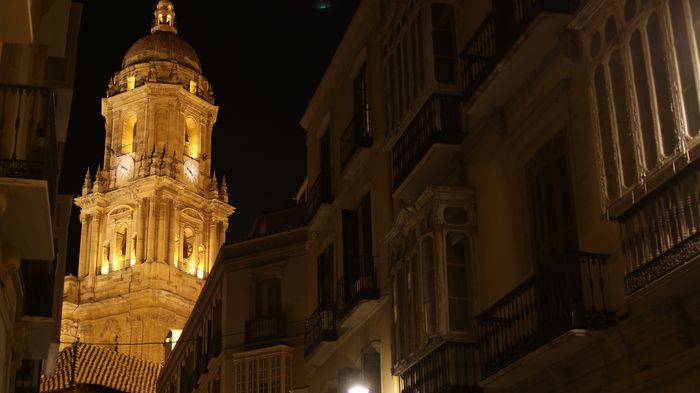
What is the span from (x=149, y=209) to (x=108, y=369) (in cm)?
1743

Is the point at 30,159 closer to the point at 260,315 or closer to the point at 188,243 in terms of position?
the point at 260,315

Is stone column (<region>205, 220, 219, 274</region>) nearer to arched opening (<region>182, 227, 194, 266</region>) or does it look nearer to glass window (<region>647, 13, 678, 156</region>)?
arched opening (<region>182, 227, 194, 266</region>)

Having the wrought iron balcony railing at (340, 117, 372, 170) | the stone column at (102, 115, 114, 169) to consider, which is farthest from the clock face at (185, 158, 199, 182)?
the wrought iron balcony railing at (340, 117, 372, 170)

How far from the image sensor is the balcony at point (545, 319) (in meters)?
12.7

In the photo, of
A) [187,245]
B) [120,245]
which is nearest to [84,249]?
[120,245]

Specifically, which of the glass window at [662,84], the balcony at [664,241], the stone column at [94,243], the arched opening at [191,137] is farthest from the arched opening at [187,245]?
the glass window at [662,84]

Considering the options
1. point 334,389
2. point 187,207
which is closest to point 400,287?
point 334,389

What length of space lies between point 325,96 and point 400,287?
342 inches

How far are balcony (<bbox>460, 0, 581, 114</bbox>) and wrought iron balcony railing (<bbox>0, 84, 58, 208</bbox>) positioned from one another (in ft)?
18.4

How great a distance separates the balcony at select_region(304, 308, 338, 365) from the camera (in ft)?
73.4

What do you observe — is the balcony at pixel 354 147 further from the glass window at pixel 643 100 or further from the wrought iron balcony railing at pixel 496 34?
the glass window at pixel 643 100

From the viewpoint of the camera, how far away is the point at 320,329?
23.1 meters

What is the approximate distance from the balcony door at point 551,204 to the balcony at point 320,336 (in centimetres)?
795

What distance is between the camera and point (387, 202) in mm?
20938
